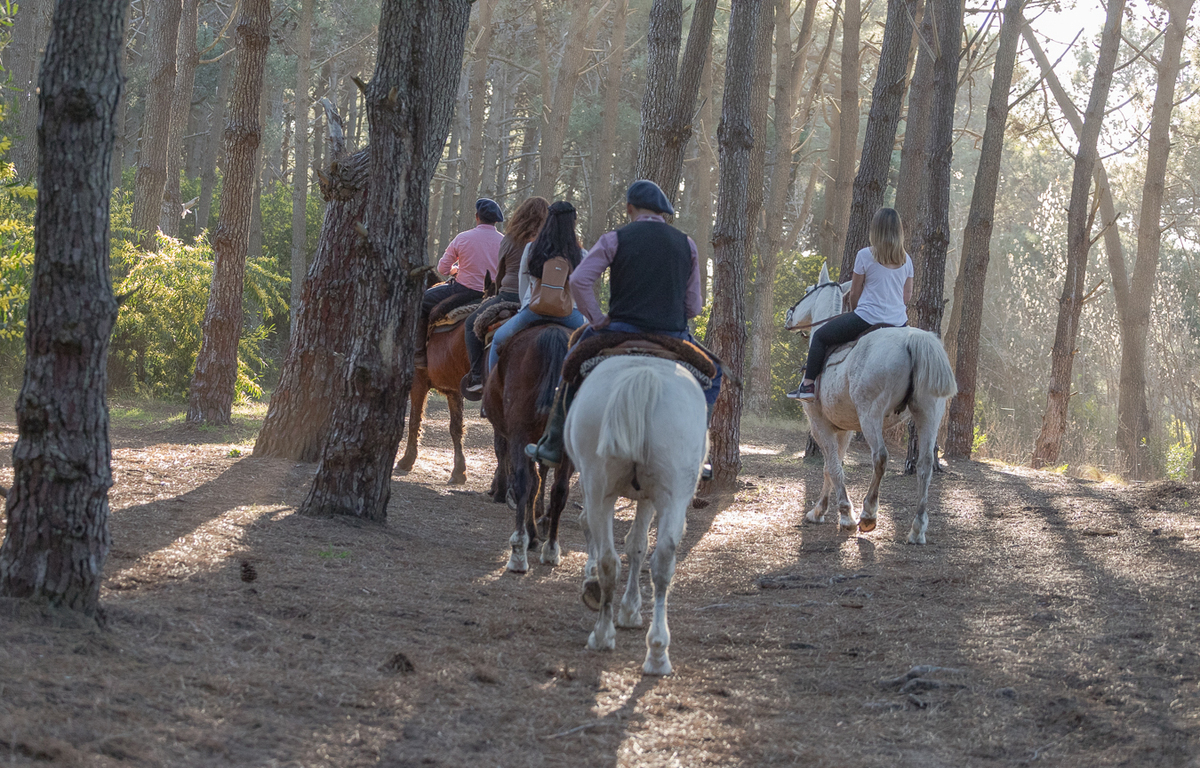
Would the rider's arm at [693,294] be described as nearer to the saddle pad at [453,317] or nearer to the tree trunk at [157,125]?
the saddle pad at [453,317]

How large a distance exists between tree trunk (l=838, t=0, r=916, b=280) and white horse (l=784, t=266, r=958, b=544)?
4.75 metres

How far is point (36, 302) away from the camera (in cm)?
421

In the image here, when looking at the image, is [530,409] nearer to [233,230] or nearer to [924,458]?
[924,458]

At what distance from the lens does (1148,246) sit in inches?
883

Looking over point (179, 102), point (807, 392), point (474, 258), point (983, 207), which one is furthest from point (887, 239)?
point (179, 102)

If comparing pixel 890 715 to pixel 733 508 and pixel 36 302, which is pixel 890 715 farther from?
pixel 733 508

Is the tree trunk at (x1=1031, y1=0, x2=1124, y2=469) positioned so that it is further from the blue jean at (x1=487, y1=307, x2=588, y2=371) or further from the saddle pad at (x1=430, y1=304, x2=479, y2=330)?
the blue jean at (x1=487, y1=307, x2=588, y2=371)

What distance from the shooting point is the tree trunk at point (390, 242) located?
301 inches

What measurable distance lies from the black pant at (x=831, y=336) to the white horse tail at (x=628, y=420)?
16.8 feet

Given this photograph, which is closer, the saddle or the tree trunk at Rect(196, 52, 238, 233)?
the saddle

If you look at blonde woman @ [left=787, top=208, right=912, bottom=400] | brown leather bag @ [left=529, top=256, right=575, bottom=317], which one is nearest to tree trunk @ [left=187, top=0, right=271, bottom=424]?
brown leather bag @ [left=529, top=256, right=575, bottom=317]

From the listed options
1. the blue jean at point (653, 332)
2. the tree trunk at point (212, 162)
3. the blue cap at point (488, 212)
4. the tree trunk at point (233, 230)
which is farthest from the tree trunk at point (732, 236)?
the tree trunk at point (212, 162)

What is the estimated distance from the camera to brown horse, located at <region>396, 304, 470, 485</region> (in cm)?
1052

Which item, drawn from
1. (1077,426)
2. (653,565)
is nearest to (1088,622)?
(653,565)
